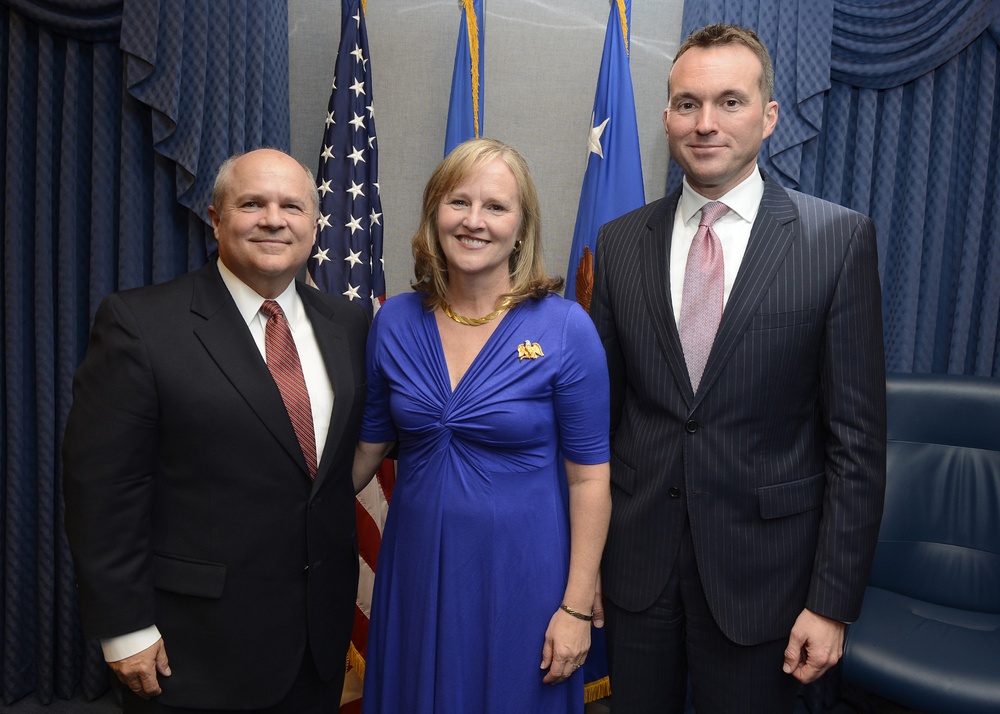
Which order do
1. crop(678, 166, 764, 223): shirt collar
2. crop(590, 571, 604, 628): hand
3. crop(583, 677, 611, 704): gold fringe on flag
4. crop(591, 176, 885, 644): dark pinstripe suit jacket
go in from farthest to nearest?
crop(583, 677, 611, 704): gold fringe on flag → crop(590, 571, 604, 628): hand → crop(678, 166, 764, 223): shirt collar → crop(591, 176, 885, 644): dark pinstripe suit jacket

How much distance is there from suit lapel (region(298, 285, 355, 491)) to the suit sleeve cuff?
16.3 inches

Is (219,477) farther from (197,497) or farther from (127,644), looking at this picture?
(127,644)

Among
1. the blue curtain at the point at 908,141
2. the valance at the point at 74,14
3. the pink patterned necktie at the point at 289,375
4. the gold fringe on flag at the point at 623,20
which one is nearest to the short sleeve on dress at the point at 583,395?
the pink patterned necktie at the point at 289,375

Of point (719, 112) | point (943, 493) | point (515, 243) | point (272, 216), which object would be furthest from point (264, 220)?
point (943, 493)

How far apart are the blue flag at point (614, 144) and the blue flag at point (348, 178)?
0.79 m

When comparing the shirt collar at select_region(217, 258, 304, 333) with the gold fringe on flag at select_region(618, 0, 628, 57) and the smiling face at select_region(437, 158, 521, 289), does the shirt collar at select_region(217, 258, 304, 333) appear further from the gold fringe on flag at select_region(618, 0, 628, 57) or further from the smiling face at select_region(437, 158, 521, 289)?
the gold fringe on flag at select_region(618, 0, 628, 57)

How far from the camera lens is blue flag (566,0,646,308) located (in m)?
2.78

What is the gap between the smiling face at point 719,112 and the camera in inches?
62.4

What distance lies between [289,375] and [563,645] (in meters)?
0.81

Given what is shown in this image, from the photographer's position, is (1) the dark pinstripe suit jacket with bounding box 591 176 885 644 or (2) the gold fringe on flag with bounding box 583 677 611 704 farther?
(2) the gold fringe on flag with bounding box 583 677 611 704

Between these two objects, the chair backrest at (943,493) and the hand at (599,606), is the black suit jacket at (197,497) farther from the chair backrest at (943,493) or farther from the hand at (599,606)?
the chair backrest at (943,493)

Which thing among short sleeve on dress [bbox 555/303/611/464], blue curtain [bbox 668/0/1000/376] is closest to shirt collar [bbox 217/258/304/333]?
short sleeve on dress [bbox 555/303/611/464]

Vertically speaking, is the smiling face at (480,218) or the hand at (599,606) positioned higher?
the smiling face at (480,218)

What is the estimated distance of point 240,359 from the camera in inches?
59.6
